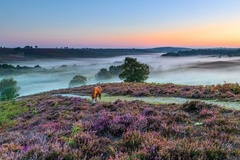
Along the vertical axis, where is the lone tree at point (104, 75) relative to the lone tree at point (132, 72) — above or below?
below


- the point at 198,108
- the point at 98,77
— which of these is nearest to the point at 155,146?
the point at 198,108

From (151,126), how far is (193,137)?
68.0 inches

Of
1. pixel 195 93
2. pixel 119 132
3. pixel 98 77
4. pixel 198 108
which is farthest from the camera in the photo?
pixel 98 77

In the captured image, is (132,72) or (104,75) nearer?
(132,72)

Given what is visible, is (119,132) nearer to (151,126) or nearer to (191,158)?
(151,126)

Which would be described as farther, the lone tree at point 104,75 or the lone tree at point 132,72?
the lone tree at point 104,75

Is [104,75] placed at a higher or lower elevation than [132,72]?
lower

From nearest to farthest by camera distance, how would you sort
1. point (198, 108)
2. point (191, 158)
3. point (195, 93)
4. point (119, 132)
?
point (191, 158)
point (119, 132)
point (198, 108)
point (195, 93)

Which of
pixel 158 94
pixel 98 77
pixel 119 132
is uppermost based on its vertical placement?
pixel 119 132

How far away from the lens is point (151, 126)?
833 centimetres

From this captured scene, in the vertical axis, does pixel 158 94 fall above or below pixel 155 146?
below

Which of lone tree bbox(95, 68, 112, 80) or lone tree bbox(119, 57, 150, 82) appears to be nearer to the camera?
lone tree bbox(119, 57, 150, 82)

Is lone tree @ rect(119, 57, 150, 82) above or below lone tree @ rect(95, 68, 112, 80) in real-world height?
above

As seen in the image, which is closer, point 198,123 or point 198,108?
point 198,123
